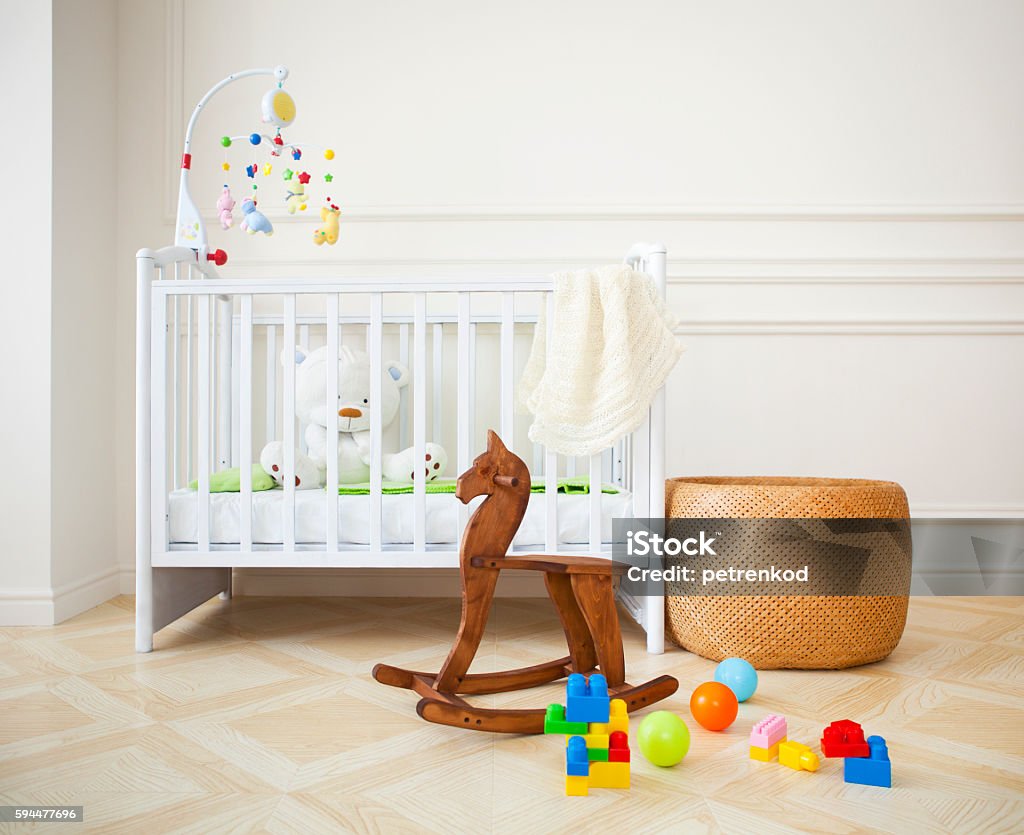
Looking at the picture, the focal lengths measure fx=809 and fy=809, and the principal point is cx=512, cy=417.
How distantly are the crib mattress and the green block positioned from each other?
59cm

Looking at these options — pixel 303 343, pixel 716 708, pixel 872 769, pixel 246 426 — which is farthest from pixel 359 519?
pixel 872 769

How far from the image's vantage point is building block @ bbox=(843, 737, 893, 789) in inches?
40.1

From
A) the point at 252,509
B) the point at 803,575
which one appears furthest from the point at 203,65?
the point at 803,575

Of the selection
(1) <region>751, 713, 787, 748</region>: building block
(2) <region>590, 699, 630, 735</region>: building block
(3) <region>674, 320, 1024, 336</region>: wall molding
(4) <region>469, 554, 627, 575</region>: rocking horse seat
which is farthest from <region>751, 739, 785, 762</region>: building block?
(3) <region>674, 320, 1024, 336</region>: wall molding

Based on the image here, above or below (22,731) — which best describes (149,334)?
above

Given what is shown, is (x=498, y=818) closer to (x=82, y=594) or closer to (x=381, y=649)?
(x=381, y=649)

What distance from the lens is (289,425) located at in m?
1.70

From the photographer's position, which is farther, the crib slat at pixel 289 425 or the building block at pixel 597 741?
the crib slat at pixel 289 425

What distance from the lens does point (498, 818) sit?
3.05 ft

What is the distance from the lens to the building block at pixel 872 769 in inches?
40.1

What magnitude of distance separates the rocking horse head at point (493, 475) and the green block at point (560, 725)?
35 cm

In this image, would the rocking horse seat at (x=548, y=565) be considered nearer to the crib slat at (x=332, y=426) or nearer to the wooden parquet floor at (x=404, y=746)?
the wooden parquet floor at (x=404, y=746)

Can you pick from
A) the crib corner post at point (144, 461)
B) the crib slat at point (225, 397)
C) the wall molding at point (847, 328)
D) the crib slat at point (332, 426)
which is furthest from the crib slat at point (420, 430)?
the wall molding at point (847, 328)

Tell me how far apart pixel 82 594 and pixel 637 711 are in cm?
153
